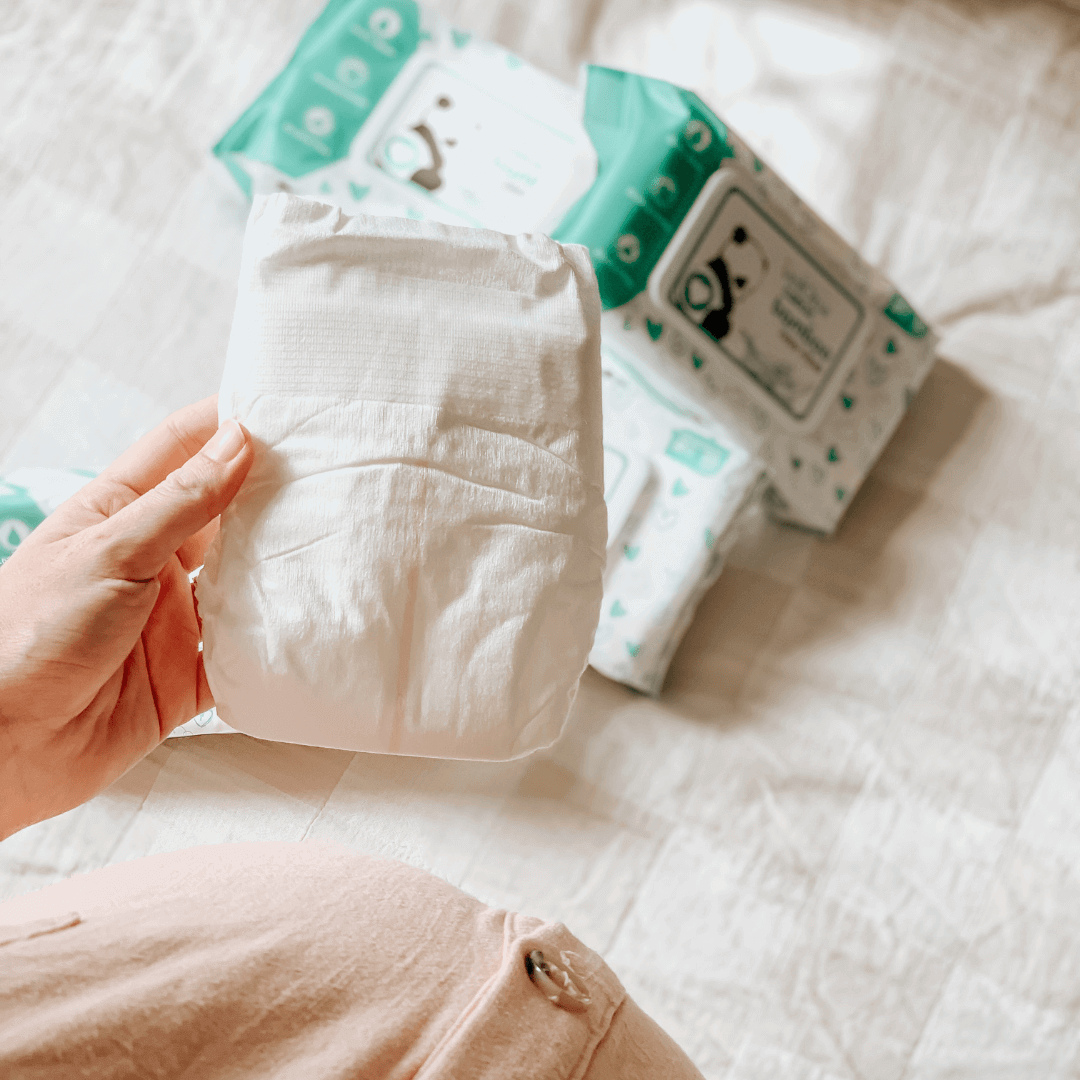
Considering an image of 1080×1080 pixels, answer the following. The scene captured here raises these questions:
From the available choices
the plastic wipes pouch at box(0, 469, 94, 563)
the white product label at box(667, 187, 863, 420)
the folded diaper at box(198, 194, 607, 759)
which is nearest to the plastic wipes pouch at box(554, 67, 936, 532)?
the white product label at box(667, 187, 863, 420)

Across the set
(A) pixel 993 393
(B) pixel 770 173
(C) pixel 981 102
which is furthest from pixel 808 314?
(C) pixel 981 102

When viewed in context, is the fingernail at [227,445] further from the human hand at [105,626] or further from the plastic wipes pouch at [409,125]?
the plastic wipes pouch at [409,125]

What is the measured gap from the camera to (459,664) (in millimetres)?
433

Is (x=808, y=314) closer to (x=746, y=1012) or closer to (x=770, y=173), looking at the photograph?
(x=770, y=173)

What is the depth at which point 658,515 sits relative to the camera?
A: 74cm

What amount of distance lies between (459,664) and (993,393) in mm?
615

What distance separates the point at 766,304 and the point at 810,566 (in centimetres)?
23

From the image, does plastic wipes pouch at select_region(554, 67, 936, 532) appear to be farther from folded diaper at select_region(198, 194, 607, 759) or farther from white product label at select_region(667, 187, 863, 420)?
folded diaper at select_region(198, 194, 607, 759)

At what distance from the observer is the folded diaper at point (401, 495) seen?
0.42 m

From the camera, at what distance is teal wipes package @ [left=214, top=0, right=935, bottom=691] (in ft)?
2.20

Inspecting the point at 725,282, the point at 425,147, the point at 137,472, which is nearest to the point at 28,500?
the point at 137,472

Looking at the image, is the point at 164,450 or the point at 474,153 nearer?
the point at 164,450

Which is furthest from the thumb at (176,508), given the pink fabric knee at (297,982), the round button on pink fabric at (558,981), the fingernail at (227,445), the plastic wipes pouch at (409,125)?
the plastic wipes pouch at (409,125)

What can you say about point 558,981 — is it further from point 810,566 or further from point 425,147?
point 425,147
